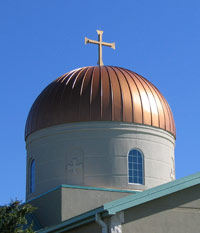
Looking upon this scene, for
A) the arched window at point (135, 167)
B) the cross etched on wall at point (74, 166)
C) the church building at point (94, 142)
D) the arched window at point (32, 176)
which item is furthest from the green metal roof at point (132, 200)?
the arched window at point (32, 176)

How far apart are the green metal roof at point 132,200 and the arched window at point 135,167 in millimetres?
7365

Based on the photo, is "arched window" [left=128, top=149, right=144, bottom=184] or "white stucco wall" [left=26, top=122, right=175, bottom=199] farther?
"arched window" [left=128, top=149, right=144, bottom=184]

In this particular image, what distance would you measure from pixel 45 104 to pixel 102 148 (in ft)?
11.0

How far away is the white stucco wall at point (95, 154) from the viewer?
2348 centimetres

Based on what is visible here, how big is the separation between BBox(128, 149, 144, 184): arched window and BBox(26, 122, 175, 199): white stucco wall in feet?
0.67

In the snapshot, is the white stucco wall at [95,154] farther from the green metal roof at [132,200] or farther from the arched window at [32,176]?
the green metal roof at [132,200]

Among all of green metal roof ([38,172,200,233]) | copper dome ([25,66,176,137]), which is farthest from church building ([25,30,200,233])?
green metal roof ([38,172,200,233])

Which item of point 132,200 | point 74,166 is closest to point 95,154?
point 74,166

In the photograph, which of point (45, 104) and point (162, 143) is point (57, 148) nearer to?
point (45, 104)

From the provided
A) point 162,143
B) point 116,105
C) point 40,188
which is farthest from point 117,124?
point 40,188

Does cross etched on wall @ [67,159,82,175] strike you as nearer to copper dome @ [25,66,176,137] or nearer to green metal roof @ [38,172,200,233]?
copper dome @ [25,66,176,137]

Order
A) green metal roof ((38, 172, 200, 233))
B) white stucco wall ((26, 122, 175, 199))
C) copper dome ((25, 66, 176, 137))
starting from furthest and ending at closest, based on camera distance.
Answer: copper dome ((25, 66, 176, 137)) → white stucco wall ((26, 122, 175, 199)) → green metal roof ((38, 172, 200, 233))

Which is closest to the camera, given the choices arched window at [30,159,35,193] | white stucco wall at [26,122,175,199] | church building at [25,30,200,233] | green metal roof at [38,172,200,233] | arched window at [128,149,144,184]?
green metal roof at [38,172,200,233]

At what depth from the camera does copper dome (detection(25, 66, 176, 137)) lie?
24.0 meters
